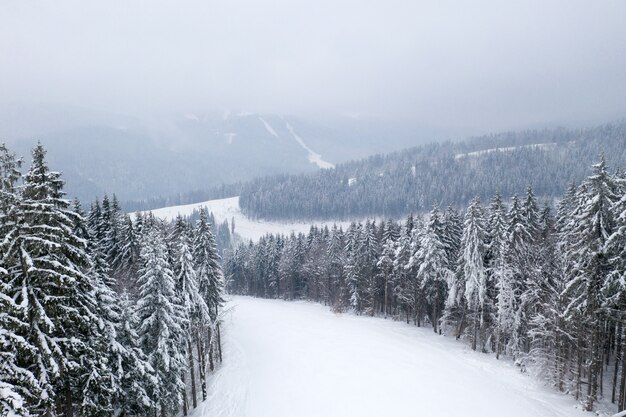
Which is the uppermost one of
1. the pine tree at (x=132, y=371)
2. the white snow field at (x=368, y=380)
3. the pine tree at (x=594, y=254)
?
the pine tree at (x=594, y=254)

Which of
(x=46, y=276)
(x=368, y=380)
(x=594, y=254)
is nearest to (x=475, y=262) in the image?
(x=594, y=254)

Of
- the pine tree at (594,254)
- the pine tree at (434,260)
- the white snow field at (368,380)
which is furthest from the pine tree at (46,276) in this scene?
the pine tree at (434,260)

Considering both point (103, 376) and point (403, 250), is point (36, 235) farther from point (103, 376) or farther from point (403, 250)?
point (403, 250)

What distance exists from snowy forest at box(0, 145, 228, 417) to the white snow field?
283 inches

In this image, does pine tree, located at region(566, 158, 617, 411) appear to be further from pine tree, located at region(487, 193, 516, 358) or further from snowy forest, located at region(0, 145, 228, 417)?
snowy forest, located at region(0, 145, 228, 417)

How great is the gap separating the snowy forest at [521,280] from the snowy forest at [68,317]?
86.4ft

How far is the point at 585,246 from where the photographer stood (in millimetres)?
22359

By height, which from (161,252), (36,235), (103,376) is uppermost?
(36,235)

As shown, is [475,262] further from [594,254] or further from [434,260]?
[594,254]

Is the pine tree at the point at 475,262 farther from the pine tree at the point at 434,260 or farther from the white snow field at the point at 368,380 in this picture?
the white snow field at the point at 368,380

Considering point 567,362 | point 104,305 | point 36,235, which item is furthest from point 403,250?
point 36,235

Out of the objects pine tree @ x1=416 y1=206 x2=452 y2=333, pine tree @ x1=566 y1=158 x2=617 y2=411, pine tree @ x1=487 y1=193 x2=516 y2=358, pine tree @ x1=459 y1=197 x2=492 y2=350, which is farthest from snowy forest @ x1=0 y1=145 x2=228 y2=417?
pine tree @ x1=416 y1=206 x2=452 y2=333

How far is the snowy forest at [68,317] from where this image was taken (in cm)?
1238

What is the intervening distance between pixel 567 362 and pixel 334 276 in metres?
42.7
